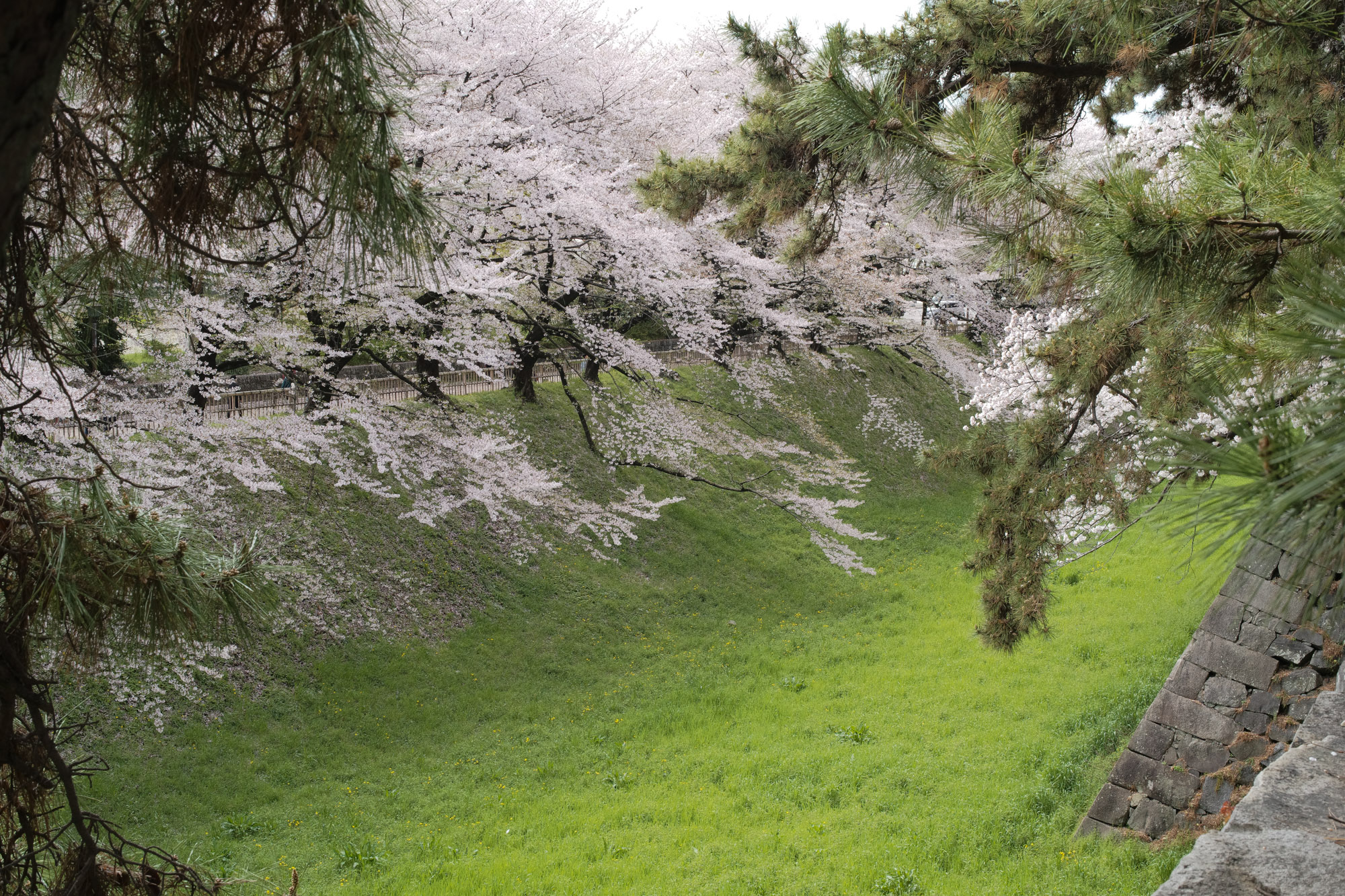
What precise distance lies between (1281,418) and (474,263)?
749 centimetres

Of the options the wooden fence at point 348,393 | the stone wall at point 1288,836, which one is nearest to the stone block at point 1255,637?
the stone wall at point 1288,836

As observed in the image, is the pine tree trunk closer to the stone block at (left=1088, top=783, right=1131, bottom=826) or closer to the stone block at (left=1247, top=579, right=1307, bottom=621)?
the stone block at (left=1247, top=579, right=1307, bottom=621)

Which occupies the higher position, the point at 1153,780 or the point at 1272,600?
the point at 1272,600

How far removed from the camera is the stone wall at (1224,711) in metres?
5.93

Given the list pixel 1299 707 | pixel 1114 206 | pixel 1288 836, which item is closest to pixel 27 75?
pixel 1114 206

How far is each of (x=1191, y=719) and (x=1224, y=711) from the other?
0.22m

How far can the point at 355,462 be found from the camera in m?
10.9

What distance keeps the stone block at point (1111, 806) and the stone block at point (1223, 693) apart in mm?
905

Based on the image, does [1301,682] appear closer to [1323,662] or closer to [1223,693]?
[1323,662]

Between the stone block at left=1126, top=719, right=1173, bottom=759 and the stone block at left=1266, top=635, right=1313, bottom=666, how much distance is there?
3.06ft

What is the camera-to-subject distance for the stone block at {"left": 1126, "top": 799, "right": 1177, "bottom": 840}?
6172 mm

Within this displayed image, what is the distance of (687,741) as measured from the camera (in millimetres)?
8625

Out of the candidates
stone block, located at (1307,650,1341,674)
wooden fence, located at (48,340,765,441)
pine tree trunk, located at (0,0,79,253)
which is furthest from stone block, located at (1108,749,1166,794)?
pine tree trunk, located at (0,0,79,253)

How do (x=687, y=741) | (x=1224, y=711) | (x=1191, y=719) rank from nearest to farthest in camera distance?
(x=1224, y=711)
(x=1191, y=719)
(x=687, y=741)
